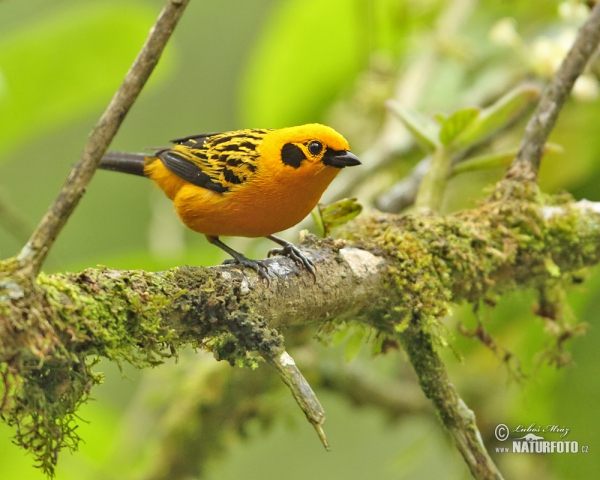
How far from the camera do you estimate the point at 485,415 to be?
4.63m

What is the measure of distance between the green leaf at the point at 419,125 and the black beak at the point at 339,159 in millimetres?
285

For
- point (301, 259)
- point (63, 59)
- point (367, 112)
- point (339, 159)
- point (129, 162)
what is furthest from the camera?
point (367, 112)

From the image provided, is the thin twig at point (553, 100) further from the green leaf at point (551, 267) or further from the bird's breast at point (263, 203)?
the bird's breast at point (263, 203)

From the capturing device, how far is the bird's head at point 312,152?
313cm

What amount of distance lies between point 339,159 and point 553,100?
0.97 metres

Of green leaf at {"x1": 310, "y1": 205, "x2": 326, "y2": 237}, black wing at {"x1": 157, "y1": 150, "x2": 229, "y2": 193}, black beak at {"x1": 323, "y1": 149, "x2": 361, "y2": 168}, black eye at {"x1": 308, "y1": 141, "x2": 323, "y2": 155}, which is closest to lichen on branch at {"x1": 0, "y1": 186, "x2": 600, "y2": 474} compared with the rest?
green leaf at {"x1": 310, "y1": 205, "x2": 326, "y2": 237}

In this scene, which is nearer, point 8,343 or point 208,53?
point 8,343

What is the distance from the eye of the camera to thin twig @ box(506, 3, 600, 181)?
2939 mm

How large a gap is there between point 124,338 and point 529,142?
6.66 feet

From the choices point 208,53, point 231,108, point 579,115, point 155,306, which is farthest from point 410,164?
point 208,53

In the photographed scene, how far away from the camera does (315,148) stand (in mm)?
3154

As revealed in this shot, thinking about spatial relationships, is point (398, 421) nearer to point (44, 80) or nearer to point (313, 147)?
point (313, 147)

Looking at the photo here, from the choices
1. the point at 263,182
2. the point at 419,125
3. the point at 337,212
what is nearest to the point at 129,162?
the point at 263,182

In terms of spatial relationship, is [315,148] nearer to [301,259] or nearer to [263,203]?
[263,203]
